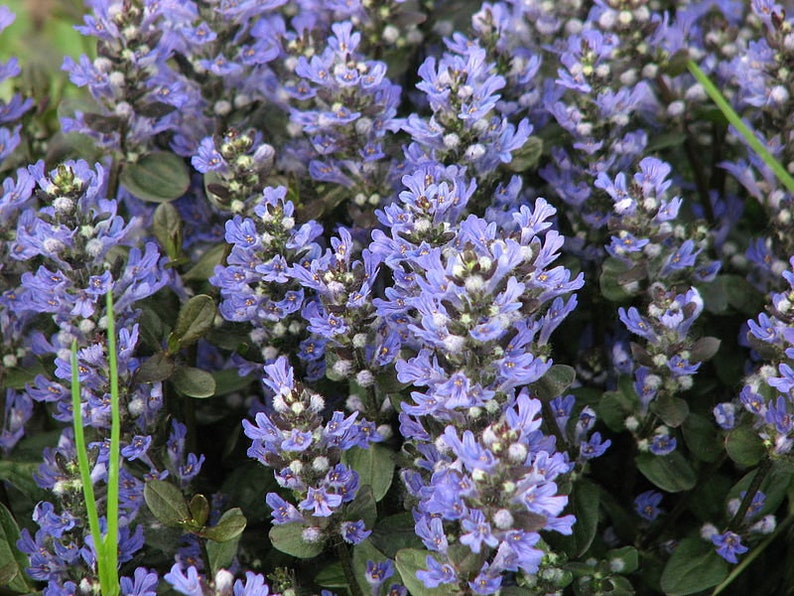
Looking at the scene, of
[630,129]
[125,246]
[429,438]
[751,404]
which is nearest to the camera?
[429,438]

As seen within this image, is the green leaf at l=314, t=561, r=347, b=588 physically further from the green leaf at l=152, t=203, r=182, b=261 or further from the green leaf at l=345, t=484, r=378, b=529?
the green leaf at l=152, t=203, r=182, b=261

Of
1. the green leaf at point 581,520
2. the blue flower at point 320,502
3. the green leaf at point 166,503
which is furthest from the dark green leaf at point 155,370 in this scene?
the green leaf at point 581,520

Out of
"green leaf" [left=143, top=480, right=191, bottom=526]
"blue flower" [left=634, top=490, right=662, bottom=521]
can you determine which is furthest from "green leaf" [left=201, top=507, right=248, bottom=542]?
"blue flower" [left=634, top=490, right=662, bottom=521]

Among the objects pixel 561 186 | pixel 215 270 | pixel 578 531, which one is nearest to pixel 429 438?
pixel 578 531

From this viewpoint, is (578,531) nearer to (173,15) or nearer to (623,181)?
(623,181)

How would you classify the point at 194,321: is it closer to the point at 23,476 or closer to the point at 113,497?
the point at 113,497

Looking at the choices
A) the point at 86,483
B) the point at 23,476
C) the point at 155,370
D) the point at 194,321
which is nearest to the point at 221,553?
the point at 86,483

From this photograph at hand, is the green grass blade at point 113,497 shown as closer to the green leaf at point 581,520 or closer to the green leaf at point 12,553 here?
the green leaf at point 12,553
